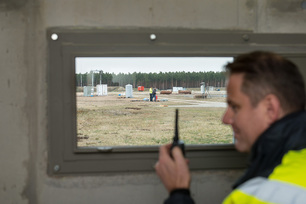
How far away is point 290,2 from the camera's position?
184 cm

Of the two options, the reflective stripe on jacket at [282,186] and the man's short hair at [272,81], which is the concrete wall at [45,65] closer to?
the man's short hair at [272,81]

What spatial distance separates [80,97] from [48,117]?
0.22 metres

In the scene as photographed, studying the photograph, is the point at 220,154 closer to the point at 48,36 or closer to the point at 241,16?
the point at 241,16

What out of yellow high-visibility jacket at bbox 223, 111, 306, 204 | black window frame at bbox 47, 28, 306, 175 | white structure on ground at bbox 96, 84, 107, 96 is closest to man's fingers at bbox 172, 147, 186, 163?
yellow high-visibility jacket at bbox 223, 111, 306, 204

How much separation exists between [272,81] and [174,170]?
47 centimetres

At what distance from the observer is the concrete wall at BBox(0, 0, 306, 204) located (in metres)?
1.70

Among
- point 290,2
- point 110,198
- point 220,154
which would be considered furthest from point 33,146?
point 290,2

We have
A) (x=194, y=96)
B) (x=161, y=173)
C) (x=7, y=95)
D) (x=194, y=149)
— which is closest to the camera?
(x=161, y=173)

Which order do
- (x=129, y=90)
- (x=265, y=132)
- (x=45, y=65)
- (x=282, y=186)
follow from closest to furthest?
(x=282, y=186) < (x=265, y=132) < (x=45, y=65) < (x=129, y=90)

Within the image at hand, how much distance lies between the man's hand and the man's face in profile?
0.73 feet

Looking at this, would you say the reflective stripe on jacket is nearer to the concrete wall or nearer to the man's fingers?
the man's fingers

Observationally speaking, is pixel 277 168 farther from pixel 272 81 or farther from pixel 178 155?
pixel 178 155

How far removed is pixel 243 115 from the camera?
3.79ft

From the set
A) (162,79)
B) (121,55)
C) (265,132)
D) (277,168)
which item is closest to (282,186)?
(277,168)
